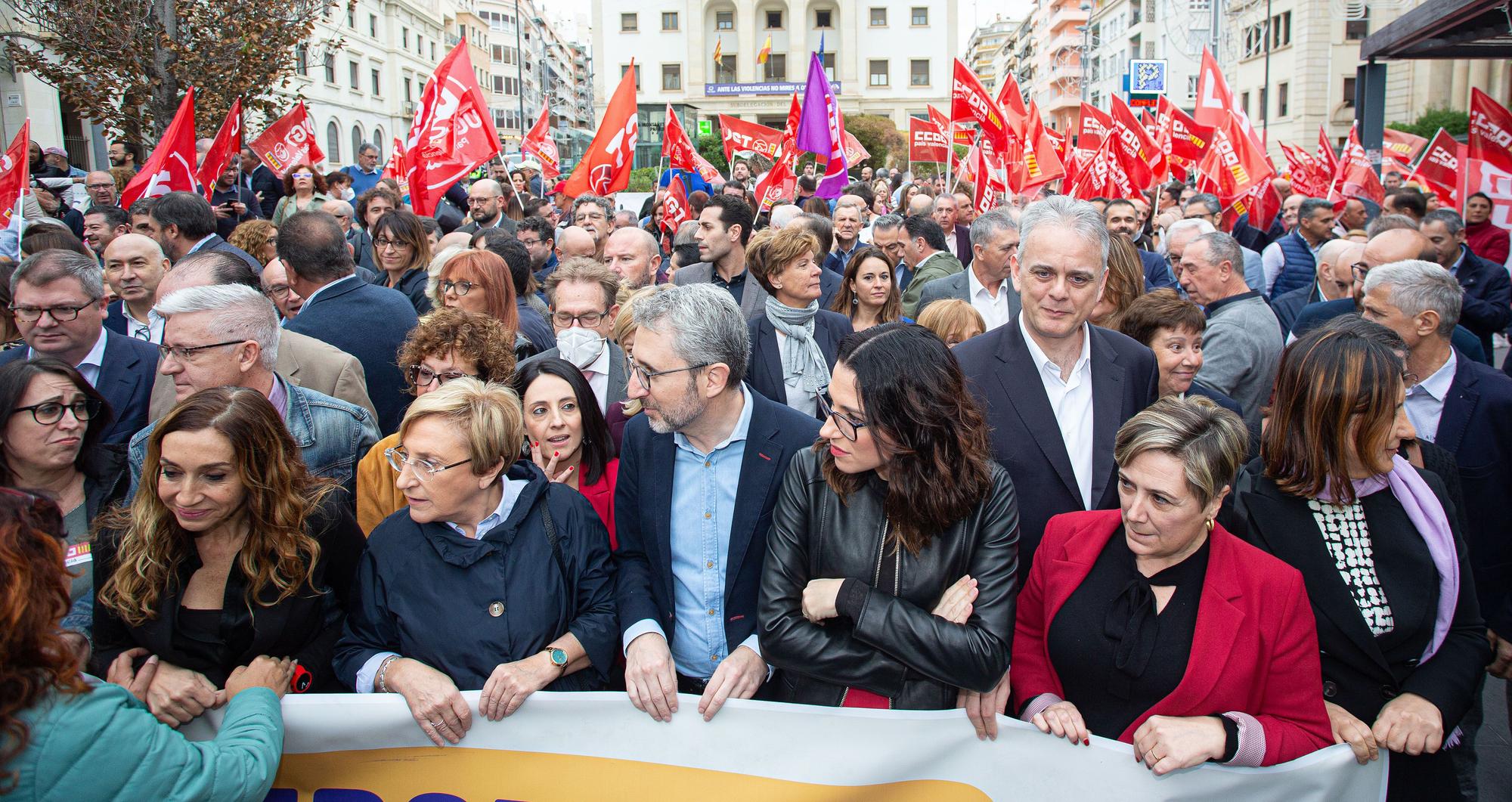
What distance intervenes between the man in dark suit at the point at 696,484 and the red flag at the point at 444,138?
264 inches

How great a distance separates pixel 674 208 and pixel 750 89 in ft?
174

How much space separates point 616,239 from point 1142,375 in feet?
13.0

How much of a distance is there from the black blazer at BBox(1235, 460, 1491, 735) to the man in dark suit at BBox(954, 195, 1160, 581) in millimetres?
563

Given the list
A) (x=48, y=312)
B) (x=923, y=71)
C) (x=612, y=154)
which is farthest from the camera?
(x=923, y=71)

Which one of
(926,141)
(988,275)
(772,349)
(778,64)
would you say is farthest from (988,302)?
(778,64)

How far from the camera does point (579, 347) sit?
14.6 feet

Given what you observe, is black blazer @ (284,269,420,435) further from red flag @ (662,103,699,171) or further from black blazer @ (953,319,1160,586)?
red flag @ (662,103,699,171)

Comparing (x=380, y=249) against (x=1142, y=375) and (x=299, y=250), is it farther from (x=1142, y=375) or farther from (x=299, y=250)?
(x=1142, y=375)

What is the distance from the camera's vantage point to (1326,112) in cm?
4247

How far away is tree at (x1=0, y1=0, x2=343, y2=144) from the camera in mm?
13367

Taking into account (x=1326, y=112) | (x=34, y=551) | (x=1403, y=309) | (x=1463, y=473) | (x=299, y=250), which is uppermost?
(x=1326, y=112)

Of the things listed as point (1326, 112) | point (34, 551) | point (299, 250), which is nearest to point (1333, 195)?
point (299, 250)

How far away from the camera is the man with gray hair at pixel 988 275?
6148 mm

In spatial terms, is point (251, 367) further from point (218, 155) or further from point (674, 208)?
point (674, 208)
